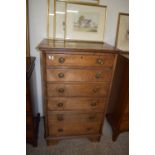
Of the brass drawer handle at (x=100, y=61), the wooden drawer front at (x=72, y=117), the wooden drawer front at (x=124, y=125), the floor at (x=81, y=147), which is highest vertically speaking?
the brass drawer handle at (x=100, y=61)

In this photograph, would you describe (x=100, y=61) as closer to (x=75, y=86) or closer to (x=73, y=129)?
(x=75, y=86)

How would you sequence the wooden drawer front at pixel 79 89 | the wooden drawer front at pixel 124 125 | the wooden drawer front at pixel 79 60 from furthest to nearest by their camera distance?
1. the wooden drawer front at pixel 124 125
2. the wooden drawer front at pixel 79 89
3. the wooden drawer front at pixel 79 60

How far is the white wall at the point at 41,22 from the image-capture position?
5.46 feet

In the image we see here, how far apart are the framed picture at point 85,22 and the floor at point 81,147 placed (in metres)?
1.32

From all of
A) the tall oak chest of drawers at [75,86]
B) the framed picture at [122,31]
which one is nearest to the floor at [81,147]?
A: the tall oak chest of drawers at [75,86]

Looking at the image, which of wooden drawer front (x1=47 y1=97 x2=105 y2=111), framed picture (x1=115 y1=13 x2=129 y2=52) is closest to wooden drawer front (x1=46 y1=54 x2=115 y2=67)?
wooden drawer front (x1=47 y1=97 x2=105 y2=111)

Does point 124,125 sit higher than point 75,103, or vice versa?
point 75,103

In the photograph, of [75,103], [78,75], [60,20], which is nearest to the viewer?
[78,75]

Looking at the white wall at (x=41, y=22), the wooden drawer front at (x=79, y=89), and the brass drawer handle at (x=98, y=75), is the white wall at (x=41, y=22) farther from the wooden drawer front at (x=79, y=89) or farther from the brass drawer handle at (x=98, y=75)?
the brass drawer handle at (x=98, y=75)

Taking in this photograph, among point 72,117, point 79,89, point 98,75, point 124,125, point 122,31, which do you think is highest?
point 122,31

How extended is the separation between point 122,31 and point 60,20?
2.80ft

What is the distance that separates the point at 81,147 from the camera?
5.89 ft

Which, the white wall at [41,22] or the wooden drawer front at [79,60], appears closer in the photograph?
the wooden drawer front at [79,60]

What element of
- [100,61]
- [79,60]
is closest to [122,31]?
[100,61]
